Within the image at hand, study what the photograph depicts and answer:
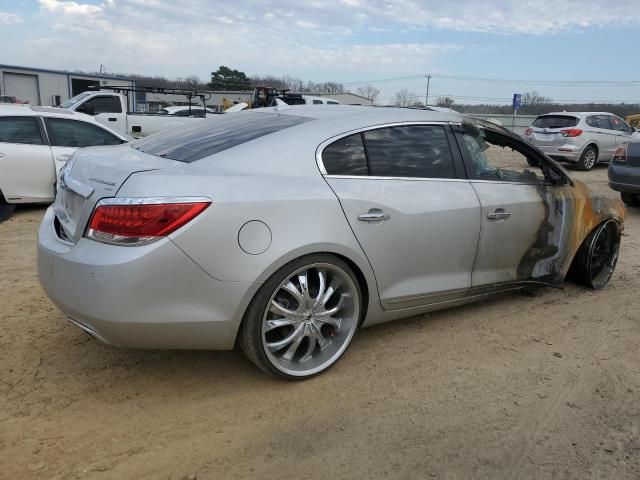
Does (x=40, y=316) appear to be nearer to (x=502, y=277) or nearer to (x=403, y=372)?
(x=403, y=372)

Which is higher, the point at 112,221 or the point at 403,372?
the point at 112,221

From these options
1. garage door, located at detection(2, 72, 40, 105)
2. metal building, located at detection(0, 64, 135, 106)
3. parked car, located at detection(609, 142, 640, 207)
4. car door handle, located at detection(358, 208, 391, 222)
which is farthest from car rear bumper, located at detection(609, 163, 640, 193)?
garage door, located at detection(2, 72, 40, 105)

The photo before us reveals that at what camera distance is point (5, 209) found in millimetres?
7363

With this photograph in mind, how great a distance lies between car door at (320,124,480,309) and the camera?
3.26m

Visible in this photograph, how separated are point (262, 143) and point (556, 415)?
219 centimetres

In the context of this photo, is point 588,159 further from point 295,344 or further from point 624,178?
point 295,344

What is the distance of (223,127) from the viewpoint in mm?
3656

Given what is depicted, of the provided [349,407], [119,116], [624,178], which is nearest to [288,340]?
[349,407]

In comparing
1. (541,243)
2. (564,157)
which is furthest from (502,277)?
(564,157)

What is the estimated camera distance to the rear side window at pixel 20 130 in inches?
290

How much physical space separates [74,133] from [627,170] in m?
8.40

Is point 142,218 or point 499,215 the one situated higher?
point 142,218

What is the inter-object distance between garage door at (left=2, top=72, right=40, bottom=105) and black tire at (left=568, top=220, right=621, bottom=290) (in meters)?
37.8

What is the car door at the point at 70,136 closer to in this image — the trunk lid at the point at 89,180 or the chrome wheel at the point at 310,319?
the trunk lid at the point at 89,180
